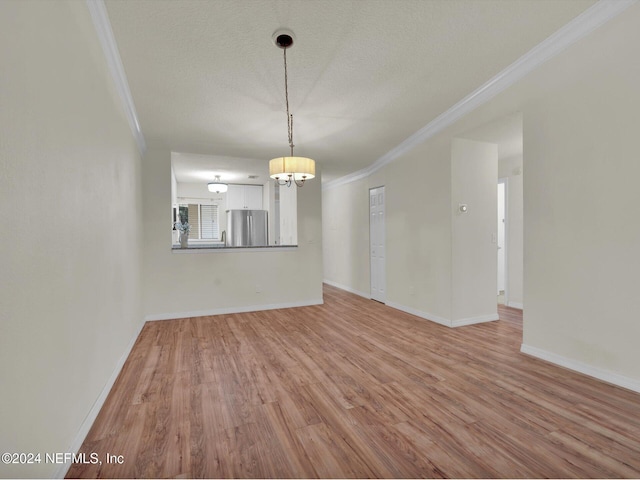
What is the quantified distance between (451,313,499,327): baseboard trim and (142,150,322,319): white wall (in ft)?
7.67

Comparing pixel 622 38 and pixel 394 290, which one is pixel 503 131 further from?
pixel 394 290

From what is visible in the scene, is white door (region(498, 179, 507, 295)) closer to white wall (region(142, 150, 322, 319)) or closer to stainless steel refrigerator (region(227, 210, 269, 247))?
white wall (region(142, 150, 322, 319))

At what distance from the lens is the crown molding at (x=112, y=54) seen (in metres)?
1.93

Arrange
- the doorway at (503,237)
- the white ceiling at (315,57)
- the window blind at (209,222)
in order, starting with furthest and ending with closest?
the window blind at (209,222) → the doorway at (503,237) → the white ceiling at (315,57)

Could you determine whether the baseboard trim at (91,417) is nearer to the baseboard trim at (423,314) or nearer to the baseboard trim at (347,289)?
the baseboard trim at (423,314)

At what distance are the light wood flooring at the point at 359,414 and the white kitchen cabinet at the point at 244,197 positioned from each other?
5005 millimetres

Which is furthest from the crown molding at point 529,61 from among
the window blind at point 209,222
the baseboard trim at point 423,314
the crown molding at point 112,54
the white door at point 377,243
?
the window blind at point 209,222

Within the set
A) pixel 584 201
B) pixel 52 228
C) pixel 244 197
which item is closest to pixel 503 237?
pixel 584 201

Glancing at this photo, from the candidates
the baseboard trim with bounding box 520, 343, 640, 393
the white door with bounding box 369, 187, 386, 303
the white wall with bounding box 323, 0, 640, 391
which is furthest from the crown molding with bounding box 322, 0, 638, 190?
the baseboard trim with bounding box 520, 343, 640, 393

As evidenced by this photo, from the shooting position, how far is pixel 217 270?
15.7ft

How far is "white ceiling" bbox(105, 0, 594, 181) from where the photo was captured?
2.10 meters

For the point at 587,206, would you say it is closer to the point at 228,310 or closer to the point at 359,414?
the point at 359,414

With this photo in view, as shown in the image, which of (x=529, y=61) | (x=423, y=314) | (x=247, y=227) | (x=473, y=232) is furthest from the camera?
(x=247, y=227)

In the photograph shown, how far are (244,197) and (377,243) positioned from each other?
4.00 meters
